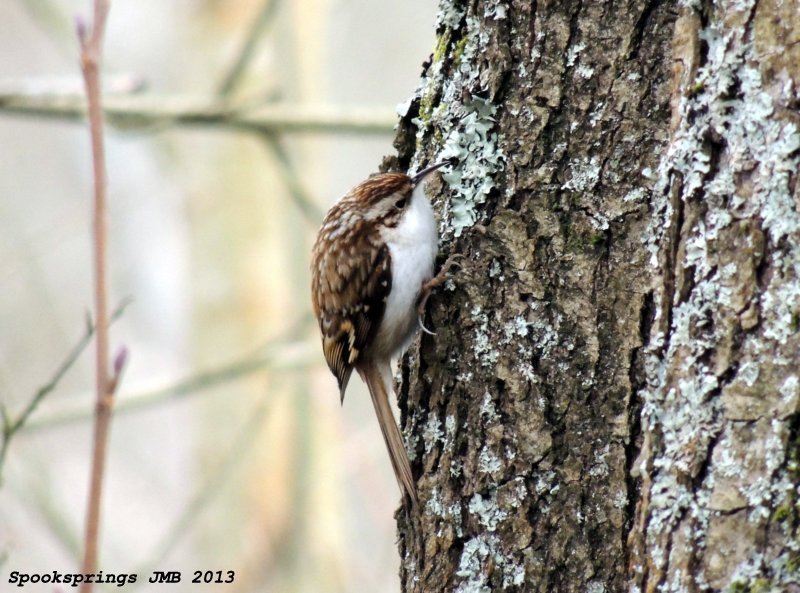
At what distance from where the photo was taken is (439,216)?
87.7 inches

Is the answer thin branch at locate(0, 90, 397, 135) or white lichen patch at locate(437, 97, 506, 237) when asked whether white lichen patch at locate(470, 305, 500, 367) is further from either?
thin branch at locate(0, 90, 397, 135)

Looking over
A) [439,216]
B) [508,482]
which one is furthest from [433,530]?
[439,216]

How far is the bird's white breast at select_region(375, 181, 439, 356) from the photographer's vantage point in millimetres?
2309

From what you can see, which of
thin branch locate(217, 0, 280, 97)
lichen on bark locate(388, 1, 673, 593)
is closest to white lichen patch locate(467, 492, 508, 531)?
lichen on bark locate(388, 1, 673, 593)

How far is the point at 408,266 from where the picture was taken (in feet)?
8.04

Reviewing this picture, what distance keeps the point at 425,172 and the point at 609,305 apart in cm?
63

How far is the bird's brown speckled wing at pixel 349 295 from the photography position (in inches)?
106

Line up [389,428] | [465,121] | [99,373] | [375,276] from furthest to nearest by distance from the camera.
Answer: [375,276], [389,428], [465,121], [99,373]

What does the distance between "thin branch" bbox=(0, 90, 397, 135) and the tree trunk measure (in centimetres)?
139

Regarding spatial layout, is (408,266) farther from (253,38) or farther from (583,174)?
(253,38)

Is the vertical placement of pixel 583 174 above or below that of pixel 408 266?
below

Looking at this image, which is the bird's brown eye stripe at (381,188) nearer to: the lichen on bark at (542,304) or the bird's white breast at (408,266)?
the bird's white breast at (408,266)

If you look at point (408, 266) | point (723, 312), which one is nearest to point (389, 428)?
point (408, 266)

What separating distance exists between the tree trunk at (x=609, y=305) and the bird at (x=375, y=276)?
0.16m
